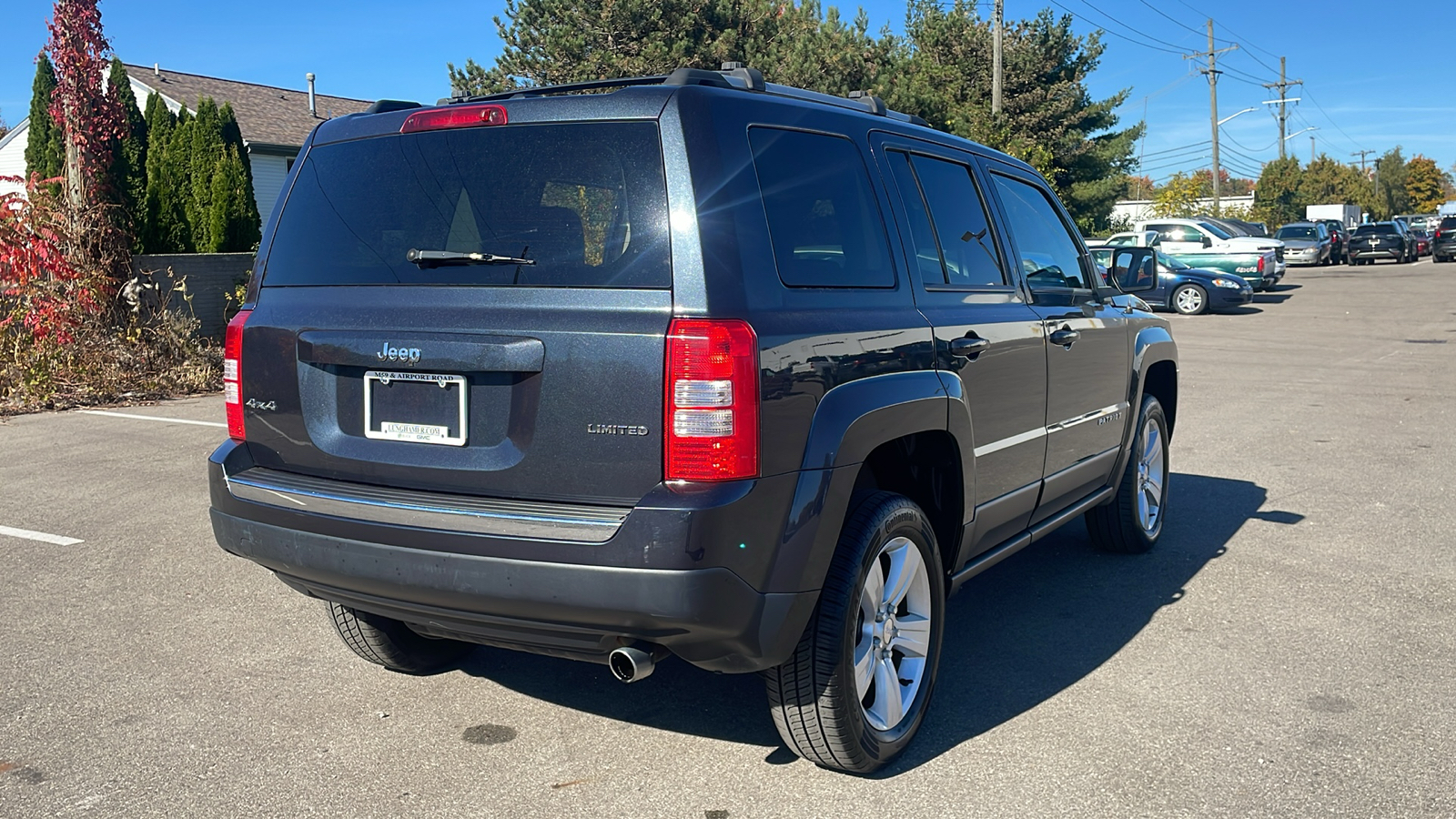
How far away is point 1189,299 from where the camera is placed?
80.3 feet

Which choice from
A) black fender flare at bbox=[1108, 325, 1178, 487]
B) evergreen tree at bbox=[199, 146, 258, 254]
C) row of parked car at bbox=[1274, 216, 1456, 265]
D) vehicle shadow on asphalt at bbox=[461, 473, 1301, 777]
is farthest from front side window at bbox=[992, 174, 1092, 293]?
row of parked car at bbox=[1274, 216, 1456, 265]

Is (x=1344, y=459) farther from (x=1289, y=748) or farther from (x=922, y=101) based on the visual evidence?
(x=922, y=101)

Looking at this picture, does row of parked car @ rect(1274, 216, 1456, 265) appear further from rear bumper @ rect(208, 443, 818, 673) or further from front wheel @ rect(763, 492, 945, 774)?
rear bumper @ rect(208, 443, 818, 673)

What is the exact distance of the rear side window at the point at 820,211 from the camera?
3.36 m

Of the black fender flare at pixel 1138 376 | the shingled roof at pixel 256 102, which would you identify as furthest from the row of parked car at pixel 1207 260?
the shingled roof at pixel 256 102

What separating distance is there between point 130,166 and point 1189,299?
19498 millimetres

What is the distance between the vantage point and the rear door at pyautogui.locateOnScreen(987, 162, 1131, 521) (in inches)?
191

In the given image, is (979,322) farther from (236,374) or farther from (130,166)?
(130,166)

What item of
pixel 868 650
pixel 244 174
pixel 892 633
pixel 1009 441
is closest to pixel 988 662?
pixel 1009 441

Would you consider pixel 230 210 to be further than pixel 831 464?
Yes

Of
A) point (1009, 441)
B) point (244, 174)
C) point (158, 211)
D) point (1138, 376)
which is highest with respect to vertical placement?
point (244, 174)

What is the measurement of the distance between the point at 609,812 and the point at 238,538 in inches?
54.7

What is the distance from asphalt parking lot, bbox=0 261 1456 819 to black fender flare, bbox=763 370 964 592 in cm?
72

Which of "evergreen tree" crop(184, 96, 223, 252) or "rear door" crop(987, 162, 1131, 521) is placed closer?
"rear door" crop(987, 162, 1131, 521)
